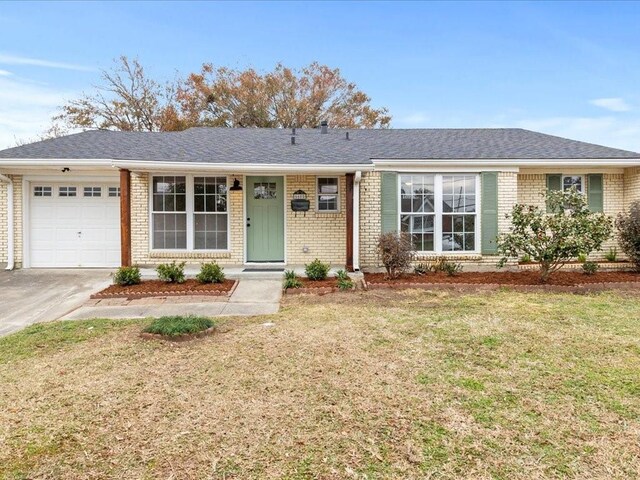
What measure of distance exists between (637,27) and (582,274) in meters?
10.6

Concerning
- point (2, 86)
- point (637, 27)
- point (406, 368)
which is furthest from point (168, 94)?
point (406, 368)

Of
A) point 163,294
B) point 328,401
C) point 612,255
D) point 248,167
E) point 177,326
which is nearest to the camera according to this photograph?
point 328,401

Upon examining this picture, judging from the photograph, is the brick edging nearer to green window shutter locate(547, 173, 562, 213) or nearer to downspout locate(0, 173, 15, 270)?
downspout locate(0, 173, 15, 270)

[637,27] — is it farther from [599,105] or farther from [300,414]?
[300,414]

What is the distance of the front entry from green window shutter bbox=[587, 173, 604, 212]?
824 centimetres

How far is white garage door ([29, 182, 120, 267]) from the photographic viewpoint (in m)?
9.94

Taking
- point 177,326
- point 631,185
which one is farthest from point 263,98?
point 177,326

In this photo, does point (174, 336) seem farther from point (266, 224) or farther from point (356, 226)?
point (266, 224)

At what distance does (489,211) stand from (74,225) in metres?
10.4

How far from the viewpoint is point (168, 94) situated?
23391 millimetres

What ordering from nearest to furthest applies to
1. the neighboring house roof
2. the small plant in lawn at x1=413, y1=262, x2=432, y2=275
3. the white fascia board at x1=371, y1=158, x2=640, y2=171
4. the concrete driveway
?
1. the concrete driveway
2. the small plant in lawn at x1=413, y1=262, x2=432, y2=275
3. the neighboring house roof
4. the white fascia board at x1=371, y1=158, x2=640, y2=171

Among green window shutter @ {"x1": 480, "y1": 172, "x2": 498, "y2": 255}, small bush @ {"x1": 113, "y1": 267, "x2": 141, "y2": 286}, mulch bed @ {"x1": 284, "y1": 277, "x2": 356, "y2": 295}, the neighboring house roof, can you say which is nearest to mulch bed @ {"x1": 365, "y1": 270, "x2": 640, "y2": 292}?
mulch bed @ {"x1": 284, "y1": 277, "x2": 356, "y2": 295}

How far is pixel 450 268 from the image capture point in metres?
8.88

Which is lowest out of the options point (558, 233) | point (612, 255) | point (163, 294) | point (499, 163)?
point (163, 294)
